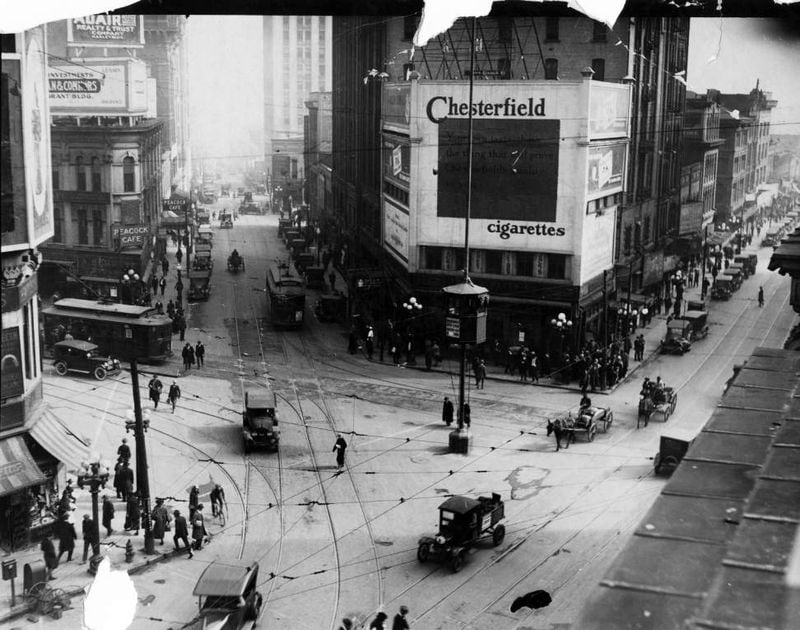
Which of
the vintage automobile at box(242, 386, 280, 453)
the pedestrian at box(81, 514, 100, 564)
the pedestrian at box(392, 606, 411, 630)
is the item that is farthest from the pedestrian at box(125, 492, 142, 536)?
the pedestrian at box(392, 606, 411, 630)

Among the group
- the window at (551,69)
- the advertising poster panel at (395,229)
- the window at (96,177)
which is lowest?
the advertising poster panel at (395,229)

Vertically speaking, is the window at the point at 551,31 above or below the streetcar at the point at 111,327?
Result: above

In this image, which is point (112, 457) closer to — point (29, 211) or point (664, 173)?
point (29, 211)

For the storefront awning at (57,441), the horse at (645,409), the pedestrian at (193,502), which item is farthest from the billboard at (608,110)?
the storefront awning at (57,441)

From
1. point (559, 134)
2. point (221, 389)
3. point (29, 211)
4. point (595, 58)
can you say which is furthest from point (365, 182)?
point (29, 211)

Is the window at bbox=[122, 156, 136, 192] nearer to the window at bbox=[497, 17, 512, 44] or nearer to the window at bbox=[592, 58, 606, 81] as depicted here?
the window at bbox=[497, 17, 512, 44]

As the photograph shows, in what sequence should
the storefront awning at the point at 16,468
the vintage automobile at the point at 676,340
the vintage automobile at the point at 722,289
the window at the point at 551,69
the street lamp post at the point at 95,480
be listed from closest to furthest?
the storefront awning at the point at 16,468, the street lamp post at the point at 95,480, the vintage automobile at the point at 676,340, the window at the point at 551,69, the vintage automobile at the point at 722,289

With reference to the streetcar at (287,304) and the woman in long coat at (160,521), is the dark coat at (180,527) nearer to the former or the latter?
the woman in long coat at (160,521)

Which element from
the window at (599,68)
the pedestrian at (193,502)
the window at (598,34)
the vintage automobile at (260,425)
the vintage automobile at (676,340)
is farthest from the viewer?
the window at (599,68)
